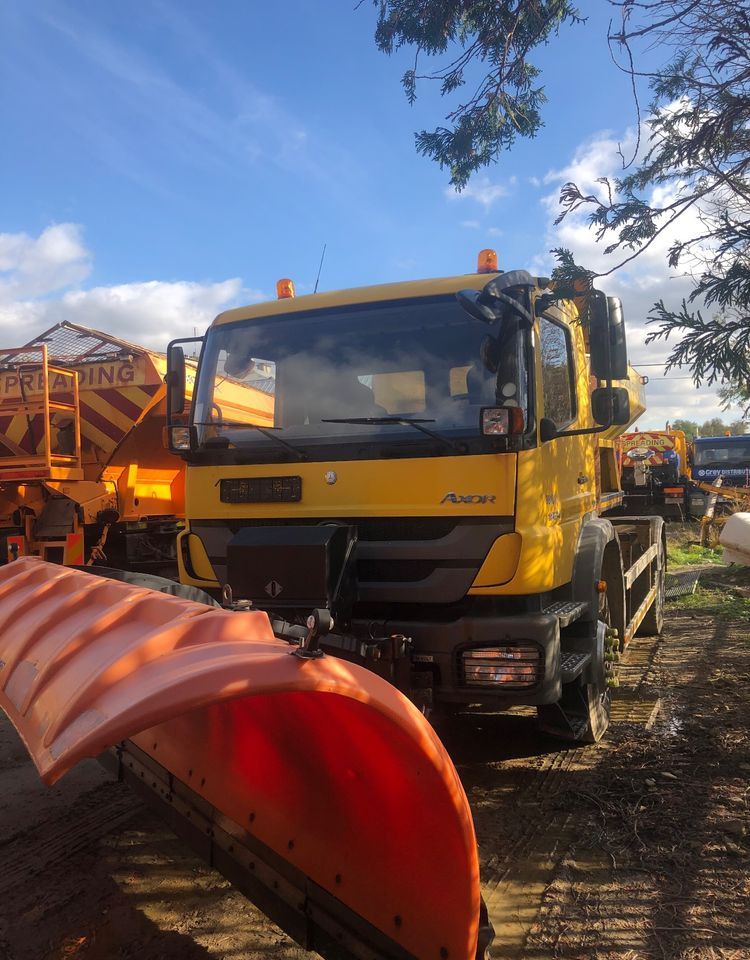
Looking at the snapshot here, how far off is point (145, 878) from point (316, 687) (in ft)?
6.47

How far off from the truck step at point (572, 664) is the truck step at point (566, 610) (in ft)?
Result: 0.72

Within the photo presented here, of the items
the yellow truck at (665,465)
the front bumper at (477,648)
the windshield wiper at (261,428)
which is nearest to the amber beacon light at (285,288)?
the windshield wiper at (261,428)

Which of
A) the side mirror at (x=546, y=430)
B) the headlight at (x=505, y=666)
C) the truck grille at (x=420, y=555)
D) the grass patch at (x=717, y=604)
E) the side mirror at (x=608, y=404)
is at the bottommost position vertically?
the grass patch at (x=717, y=604)

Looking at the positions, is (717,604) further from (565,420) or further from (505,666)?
(505,666)

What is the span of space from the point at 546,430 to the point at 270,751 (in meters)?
2.01

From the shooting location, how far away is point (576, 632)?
425cm

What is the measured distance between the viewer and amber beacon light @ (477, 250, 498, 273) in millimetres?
4164

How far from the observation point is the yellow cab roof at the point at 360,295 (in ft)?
12.7

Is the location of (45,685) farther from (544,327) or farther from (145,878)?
(544,327)

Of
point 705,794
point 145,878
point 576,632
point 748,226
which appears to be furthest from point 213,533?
point 748,226

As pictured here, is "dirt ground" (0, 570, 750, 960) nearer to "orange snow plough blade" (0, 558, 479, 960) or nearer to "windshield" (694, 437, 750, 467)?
"orange snow plough blade" (0, 558, 479, 960)

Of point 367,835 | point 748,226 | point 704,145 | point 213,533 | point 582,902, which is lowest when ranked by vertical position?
point 582,902

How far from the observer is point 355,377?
3.98 metres

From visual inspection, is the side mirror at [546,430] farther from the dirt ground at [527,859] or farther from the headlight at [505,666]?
the dirt ground at [527,859]
